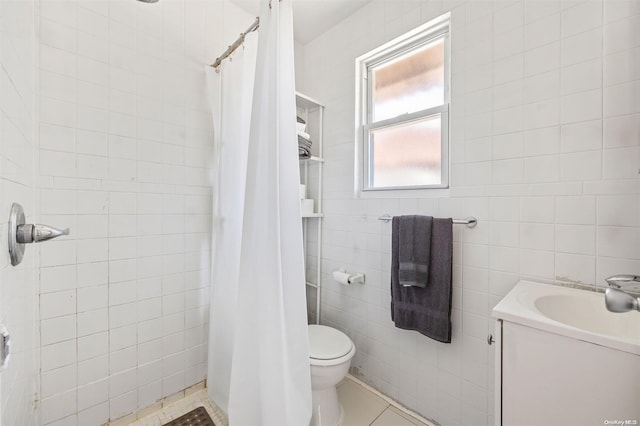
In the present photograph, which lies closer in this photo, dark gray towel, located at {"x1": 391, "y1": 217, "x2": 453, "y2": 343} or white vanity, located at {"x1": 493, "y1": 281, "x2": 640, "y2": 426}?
white vanity, located at {"x1": 493, "y1": 281, "x2": 640, "y2": 426}

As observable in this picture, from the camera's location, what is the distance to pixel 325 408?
1.41 m

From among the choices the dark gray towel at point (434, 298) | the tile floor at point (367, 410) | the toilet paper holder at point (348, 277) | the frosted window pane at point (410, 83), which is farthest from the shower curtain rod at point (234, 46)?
the tile floor at point (367, 410)

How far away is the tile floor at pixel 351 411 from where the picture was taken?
4.71 ft

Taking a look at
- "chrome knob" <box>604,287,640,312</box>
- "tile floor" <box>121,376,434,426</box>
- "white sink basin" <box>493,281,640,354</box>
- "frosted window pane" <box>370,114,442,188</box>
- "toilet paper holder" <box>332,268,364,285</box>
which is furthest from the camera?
"toilet paper holder" <box>332,268,364,285</box>

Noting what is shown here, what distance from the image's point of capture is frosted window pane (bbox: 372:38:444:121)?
1.55m

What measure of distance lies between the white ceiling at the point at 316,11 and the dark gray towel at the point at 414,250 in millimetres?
1564

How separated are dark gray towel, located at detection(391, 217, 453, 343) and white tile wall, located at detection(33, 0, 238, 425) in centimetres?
128

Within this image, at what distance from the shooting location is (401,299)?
147cm

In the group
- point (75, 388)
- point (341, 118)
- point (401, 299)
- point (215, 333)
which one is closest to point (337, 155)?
point (341, 118)

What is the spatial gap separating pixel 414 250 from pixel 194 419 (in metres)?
1.55

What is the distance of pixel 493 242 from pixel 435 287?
0.36 metres

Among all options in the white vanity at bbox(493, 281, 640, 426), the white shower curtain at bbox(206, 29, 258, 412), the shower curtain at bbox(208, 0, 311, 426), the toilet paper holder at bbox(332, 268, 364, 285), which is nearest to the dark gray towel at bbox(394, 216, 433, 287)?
the toilet paper holder at bbox(332, 268, 364, 285)

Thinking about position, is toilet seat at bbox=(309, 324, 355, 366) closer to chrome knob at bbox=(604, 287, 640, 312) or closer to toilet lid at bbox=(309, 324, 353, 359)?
toilet lid at bbox=(309, 324, 353, 359)

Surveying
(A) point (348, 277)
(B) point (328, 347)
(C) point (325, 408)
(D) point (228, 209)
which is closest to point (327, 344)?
(B) point (328, 347)
